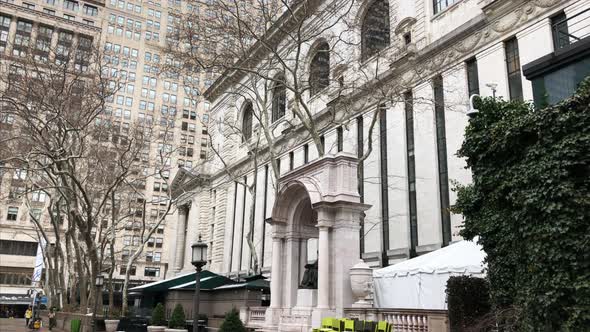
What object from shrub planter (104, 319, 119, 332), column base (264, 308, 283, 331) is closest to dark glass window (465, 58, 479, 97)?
column base (264, 308, 283, 331)

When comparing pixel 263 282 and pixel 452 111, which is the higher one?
pixel 452 111

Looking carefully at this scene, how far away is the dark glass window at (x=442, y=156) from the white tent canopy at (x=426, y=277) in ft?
22.6

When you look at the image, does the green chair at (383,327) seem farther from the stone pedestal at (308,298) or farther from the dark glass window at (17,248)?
the dark glass window at (17,248)

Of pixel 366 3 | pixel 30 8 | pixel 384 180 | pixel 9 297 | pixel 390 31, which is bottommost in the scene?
pixel 9 297

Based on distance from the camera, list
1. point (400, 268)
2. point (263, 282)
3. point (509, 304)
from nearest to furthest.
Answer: point (509, 304), point (400, 268), point (263, 282)

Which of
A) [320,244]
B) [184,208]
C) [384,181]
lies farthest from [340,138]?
[184,208]

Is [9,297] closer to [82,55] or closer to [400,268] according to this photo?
[82,55]

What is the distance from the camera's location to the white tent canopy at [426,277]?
15.9 m

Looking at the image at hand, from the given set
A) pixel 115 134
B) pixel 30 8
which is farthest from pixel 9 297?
pixel 115 134

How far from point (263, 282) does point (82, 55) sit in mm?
13578

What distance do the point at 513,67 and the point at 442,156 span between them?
5.52 m

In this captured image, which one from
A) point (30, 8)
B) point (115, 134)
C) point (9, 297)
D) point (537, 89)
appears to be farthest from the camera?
point (30, 8)

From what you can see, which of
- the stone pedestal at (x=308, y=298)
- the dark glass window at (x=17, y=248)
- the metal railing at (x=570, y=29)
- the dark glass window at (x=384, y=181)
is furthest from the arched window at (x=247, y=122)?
the dark glass window at (x=17, y=248)

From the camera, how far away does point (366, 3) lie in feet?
105
